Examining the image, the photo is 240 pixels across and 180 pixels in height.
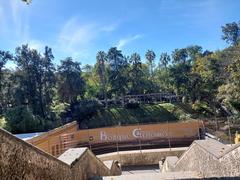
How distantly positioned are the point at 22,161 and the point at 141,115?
39.2m

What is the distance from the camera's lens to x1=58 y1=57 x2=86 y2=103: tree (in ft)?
142

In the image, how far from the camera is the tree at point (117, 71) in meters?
49.0

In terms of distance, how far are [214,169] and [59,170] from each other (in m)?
3.60

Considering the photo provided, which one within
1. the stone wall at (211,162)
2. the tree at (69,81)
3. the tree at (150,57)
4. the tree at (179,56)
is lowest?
the stone wall at (211,162)

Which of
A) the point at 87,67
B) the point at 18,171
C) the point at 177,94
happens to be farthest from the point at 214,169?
the point at 87,67

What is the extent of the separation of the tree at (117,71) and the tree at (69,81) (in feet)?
20.4

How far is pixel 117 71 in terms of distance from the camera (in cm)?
4950

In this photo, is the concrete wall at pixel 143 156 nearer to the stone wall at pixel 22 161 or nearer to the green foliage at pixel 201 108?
the stone wall at pixel 22 161

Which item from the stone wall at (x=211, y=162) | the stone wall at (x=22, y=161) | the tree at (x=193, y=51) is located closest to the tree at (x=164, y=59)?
the tree at (x=193, y=51)

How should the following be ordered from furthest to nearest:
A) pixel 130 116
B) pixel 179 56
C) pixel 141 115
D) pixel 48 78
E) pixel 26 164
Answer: pixel 179 56, pixel 141 115, pixel 130 116, pixel 48 78, pixel 26 164

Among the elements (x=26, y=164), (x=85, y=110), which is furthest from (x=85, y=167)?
(x=85, y=110)

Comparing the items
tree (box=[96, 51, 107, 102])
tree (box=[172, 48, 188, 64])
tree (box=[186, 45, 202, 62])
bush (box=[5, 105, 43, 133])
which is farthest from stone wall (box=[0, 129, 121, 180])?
tree (box=[186, 45, 202, 62])

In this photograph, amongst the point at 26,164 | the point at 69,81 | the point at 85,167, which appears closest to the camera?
the point at 26,164

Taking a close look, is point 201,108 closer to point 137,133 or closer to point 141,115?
point 141,115
